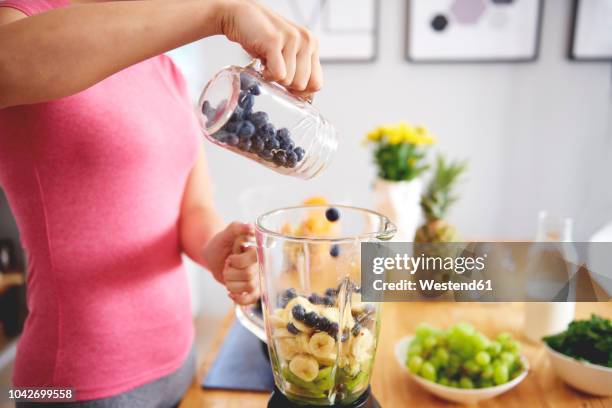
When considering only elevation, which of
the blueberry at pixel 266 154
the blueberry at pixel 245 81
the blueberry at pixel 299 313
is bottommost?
the blueberry at pixel 299 313

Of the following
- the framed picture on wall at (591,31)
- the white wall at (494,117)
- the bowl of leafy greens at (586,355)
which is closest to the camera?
the bowl of leafy greens at (586,355)

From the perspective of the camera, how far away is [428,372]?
708 mm

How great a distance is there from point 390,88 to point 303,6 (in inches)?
20.2

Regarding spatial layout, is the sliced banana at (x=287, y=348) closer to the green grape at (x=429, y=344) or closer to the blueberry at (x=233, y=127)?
the blueberry at (x=233, y=127)

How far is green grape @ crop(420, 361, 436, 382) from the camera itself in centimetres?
71

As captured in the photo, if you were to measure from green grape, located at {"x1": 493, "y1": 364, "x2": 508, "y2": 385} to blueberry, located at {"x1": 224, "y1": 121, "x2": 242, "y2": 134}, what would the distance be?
1.73 feet

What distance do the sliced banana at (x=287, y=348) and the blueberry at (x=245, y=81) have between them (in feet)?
0.92

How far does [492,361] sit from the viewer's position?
0.73 meters

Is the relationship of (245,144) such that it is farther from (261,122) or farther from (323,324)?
(323,324)

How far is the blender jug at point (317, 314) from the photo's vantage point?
49 cm

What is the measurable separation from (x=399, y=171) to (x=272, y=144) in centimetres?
83

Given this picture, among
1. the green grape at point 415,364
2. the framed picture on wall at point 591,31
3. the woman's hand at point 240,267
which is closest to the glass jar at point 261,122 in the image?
the woman's hand at point 240,267

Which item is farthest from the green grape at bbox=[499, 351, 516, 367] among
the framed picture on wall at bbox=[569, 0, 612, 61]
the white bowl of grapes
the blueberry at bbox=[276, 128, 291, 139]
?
the framed picture on wall at bbox=[569, 0, 612, 61]

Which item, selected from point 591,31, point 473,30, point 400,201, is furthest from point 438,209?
point 591,31
